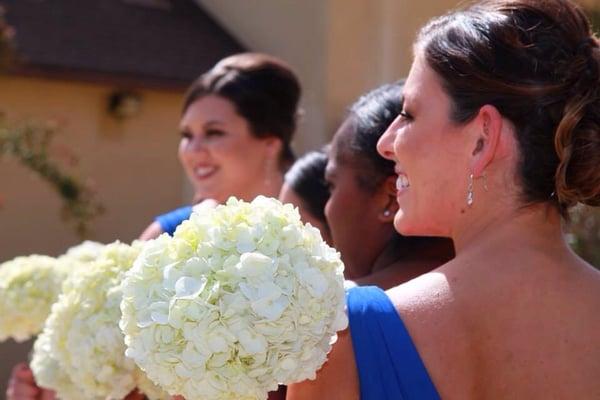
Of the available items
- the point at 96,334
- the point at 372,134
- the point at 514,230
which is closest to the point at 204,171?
the point at 372,134

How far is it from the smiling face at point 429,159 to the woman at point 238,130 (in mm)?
2314

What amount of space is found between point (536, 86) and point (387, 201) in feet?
3.10

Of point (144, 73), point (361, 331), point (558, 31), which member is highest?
point (558, 31)

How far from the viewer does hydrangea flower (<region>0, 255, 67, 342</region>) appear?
3.35 m

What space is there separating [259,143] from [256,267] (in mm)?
2726

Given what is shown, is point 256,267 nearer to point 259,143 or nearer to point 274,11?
point 259,143

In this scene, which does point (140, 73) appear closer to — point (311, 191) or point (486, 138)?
point (311, 191)

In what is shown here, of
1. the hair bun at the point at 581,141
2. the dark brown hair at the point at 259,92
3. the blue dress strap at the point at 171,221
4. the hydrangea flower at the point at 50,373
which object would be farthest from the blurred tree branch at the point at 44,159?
the hair bun at the point at 581,141

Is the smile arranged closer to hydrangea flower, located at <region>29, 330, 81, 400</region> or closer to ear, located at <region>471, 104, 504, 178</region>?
hydrangea flower, located at <region>29, 330, 81, 400</region>

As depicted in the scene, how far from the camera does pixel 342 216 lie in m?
3.06

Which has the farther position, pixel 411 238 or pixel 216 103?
pixel 216 103

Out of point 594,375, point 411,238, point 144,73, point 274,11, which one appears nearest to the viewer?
point 594,375

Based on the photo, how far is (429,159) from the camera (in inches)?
88.4

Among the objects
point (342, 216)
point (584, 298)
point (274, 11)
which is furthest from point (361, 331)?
point (274, 11)
